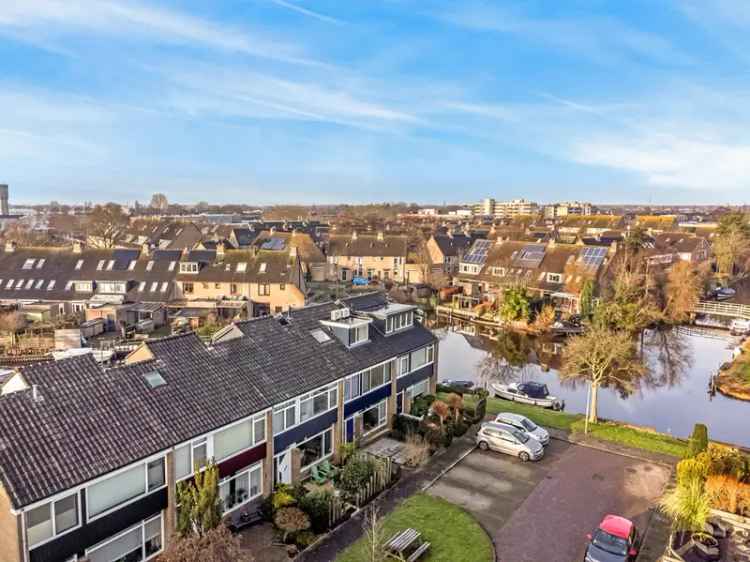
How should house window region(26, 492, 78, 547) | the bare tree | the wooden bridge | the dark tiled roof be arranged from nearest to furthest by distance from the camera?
house window region(26, 492, 78, 547) < the dark tiled roof < the wooden bridge < the bare tree

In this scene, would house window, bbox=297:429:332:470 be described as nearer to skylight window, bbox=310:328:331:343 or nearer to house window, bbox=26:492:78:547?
skylight window, bbox=310:328:331:343

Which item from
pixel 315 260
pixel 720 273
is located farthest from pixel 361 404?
pixel 720 273

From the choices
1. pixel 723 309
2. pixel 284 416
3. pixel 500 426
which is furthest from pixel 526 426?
pixel 723 309

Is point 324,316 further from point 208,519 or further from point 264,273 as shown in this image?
point 264,273

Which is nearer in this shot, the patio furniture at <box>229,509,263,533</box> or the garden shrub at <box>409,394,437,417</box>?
the patio furniture at <box>229,509,263,533</box>

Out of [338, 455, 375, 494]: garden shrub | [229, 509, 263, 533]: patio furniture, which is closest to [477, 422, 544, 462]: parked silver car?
[338, 455, 375, 494]: garden shrub

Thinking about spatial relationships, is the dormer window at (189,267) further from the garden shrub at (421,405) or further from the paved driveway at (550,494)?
the paved driveway at (550,494)
